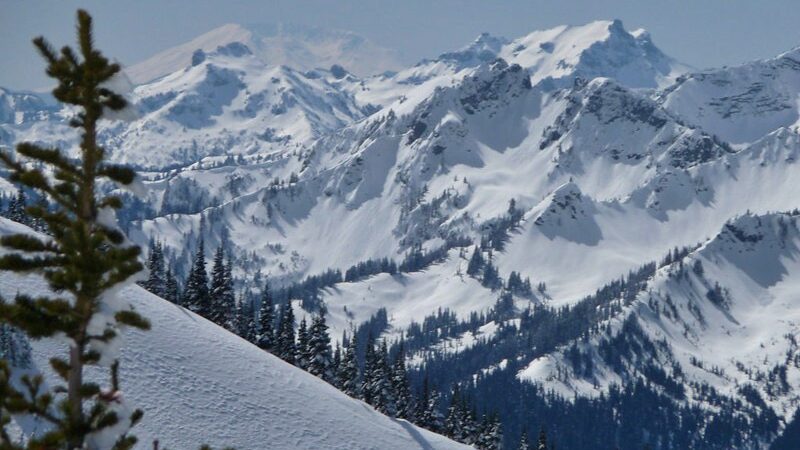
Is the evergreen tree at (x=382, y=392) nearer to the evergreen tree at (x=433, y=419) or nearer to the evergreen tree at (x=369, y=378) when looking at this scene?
the evergreen tree at (x=369, y=378)

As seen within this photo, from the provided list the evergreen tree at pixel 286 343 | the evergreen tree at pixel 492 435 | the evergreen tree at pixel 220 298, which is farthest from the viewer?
the evergreen tree at pixel 492 435

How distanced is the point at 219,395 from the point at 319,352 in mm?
38871

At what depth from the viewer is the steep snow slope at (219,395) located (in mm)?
59875

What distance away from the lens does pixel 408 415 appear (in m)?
109

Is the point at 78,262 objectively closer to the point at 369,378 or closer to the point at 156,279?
the point at 369,378

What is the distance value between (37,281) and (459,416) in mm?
61625

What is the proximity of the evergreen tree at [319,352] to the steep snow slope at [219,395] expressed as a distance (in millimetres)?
20806

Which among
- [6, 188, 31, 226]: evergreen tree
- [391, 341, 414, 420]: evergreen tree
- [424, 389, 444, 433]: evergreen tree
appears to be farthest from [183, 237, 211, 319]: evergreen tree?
[424, 389, 444, 433]: evergreen tree

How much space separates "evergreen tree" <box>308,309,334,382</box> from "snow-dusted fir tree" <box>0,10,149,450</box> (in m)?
88.8

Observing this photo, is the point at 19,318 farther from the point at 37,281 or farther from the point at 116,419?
the point at 37,281

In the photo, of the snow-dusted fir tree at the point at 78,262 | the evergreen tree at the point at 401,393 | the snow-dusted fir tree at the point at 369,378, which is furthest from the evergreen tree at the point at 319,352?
the snow-dusted fir tree at the point at 78,262

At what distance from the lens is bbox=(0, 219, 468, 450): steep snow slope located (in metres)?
59.9

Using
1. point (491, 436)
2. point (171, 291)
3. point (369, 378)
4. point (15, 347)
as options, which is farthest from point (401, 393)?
point (15, 347)

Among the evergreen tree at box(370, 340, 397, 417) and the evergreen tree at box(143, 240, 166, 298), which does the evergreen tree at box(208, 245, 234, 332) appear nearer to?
the evergreen tree at box(143, 240, 166, 298)
